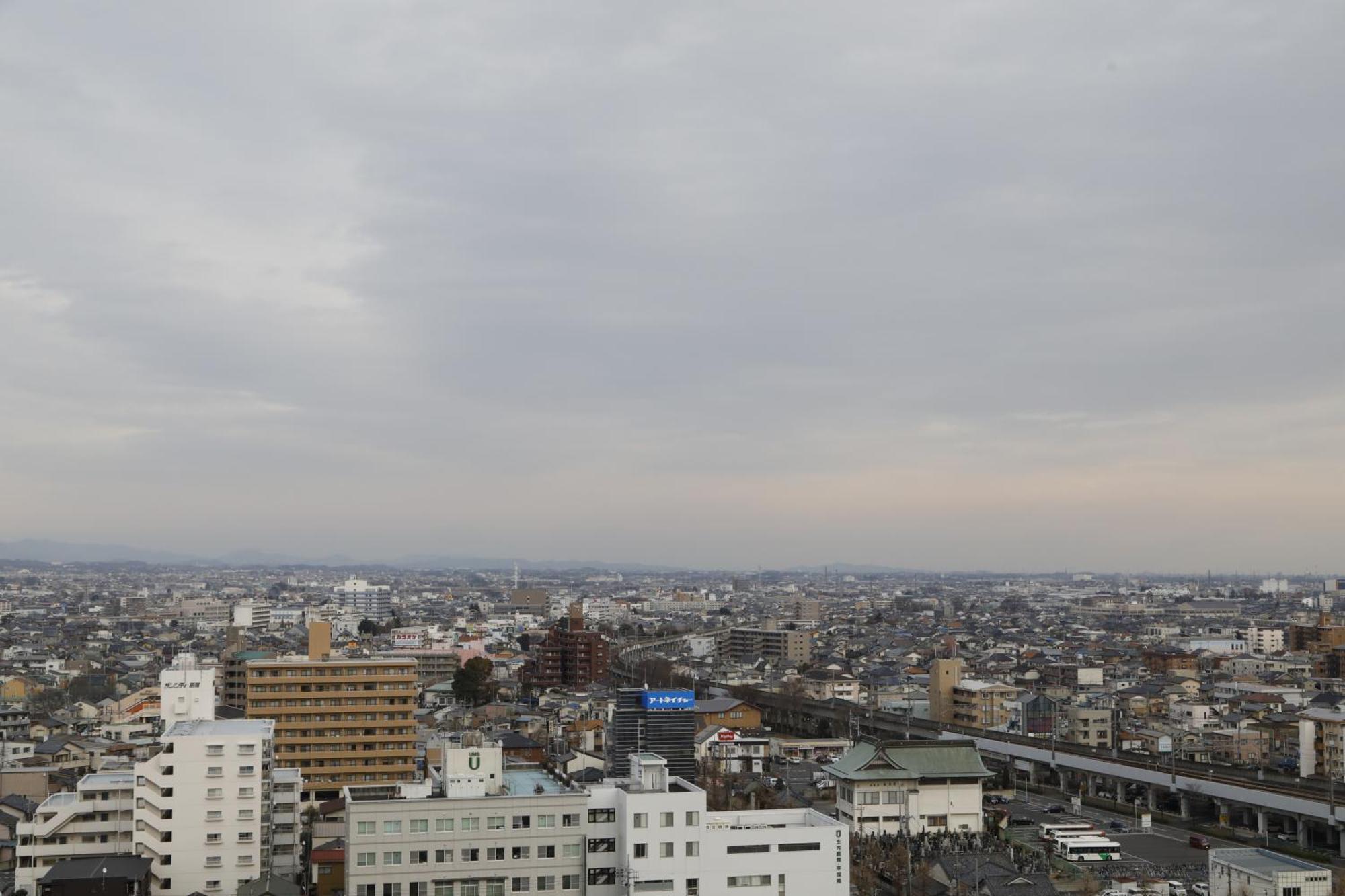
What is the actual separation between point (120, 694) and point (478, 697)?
12411mm

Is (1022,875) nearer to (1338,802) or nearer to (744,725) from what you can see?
(1338,802)

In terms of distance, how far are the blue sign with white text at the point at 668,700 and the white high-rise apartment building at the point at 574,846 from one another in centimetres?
1138

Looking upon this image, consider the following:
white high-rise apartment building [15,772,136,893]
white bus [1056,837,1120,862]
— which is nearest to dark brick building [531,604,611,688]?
white bus [1056,837,1120,862]

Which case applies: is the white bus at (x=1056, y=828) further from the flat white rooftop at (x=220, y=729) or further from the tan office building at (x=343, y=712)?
the flat white rooftop at (x=220, y=729)

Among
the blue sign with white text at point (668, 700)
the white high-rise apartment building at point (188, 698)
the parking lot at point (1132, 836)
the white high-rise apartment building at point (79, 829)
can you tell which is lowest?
the parking lot at point (1132, 836)

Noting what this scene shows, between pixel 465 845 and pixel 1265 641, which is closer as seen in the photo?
pixel 465 845

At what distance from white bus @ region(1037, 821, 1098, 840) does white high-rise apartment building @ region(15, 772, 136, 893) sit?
15563 millimetres

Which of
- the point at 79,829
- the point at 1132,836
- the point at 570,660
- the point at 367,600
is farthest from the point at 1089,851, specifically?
the point at 367,600

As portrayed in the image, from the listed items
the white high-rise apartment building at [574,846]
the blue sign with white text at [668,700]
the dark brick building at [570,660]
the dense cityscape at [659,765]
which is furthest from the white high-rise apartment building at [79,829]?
the dark brick building at [570,660]

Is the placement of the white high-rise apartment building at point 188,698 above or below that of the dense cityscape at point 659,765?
above

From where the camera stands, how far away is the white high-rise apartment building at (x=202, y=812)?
17.9m

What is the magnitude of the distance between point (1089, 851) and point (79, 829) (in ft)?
53.6

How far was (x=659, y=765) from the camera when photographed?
627 inches

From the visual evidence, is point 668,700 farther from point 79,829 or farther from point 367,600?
point 367,600
